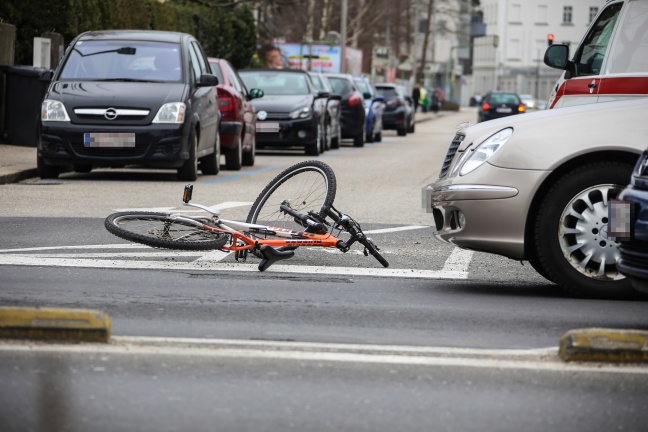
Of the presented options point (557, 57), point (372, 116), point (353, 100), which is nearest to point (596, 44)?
point (557, 57)

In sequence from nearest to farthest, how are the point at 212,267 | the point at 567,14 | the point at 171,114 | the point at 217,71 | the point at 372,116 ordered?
1. the point at 212,267
2. the point at 171,114
3. the point at 217,71
4. the point at 372,116
5. the point at 567,14

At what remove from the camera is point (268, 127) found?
87.1 ft

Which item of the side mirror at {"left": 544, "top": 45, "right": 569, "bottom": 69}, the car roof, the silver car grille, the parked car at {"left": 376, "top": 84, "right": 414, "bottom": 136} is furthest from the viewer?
the parked car at {"left": 376, "top": 84, "right": 414, "bottom": 136}

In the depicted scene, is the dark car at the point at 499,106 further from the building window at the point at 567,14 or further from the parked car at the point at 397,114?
the building window at the point at 567,14

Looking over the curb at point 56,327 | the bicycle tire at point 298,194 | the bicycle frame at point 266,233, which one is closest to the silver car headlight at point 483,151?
the bicycle frame at point 266,233

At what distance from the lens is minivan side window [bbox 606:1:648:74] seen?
1187cm

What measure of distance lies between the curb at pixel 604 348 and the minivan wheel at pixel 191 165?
11848mm

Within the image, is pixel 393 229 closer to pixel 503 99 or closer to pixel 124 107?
pixel 124 107

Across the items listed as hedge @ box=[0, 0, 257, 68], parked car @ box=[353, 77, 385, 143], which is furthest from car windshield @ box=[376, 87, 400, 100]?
parked car @ box=[353, 77, 385, 143]

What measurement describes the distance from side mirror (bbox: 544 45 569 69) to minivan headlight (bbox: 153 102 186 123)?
596 cm

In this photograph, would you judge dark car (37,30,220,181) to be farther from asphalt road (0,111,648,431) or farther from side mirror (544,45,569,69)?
side mirror (544,45,569,69)

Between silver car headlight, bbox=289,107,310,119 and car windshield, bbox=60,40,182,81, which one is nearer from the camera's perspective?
car windshield, bbox=60,40,182,81

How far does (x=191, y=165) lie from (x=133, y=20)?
15.4 metres

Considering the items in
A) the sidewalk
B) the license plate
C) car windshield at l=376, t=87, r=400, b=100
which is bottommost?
the sidewalk
